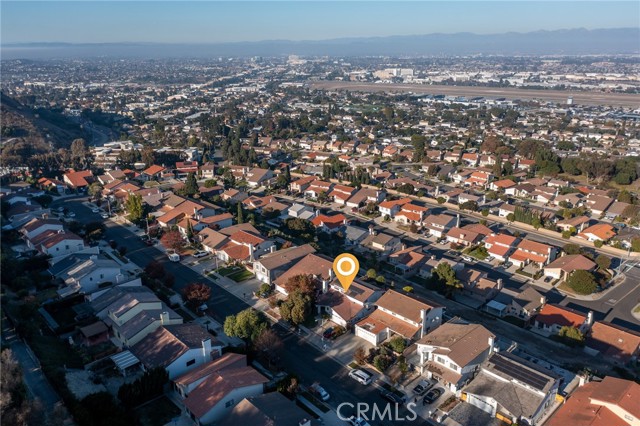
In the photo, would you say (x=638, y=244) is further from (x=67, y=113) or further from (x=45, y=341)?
(x=67, y=113)

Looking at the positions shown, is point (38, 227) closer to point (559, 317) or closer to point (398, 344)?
point (398, 344)

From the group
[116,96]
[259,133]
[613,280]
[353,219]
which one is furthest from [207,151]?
[116,96]

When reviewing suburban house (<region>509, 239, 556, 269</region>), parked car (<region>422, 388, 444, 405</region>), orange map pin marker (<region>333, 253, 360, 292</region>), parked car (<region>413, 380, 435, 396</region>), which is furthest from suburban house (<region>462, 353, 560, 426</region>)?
suburban house (<region>509, 239, 556, 269</region>)

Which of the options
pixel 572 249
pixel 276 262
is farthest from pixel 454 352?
pixel 572 249

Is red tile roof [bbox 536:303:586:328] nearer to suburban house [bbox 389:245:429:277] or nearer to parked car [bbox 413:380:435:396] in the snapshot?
suburban house [bbox 389:245:429:277]

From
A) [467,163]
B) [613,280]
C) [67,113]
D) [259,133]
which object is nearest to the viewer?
[613,280]

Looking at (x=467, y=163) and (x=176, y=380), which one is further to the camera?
(x=467, y=163)

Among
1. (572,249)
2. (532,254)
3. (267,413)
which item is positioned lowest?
(532,254)

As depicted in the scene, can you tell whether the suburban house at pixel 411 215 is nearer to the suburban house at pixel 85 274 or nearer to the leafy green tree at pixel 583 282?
the leafy green tree at pixel 583 282
